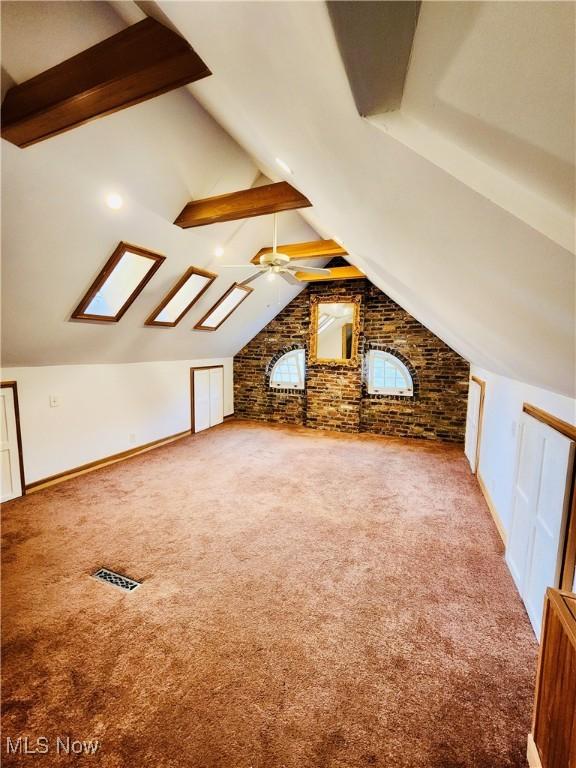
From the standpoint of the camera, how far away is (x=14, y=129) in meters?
1.88

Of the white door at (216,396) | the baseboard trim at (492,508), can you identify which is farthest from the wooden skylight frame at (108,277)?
the baseboard trim at (492,508)

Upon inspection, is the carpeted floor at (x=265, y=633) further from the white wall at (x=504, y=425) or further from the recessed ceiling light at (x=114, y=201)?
the recessed ceiling light at (x=114, y=201)

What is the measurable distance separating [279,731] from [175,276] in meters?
4.01

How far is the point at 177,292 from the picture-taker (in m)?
4.40

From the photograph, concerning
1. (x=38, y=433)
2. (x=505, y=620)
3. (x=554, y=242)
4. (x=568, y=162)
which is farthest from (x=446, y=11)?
(x=38, y=433)

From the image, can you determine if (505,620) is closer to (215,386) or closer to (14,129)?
(14,129)

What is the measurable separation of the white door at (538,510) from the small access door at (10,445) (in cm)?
471

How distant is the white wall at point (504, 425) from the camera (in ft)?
7.32

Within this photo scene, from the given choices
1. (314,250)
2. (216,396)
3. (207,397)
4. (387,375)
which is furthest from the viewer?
(216,396)

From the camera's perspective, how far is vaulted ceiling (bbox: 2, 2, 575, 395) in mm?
519

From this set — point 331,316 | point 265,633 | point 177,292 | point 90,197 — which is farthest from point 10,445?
point 331,316

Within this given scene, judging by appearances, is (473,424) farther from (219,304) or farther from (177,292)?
(177,292)

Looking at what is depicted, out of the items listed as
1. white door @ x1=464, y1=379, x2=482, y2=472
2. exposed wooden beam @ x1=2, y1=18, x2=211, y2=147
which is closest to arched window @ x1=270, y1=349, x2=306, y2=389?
white door @ x1=464, y1=379, x2=482, y2=472

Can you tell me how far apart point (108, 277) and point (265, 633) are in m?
3.32
